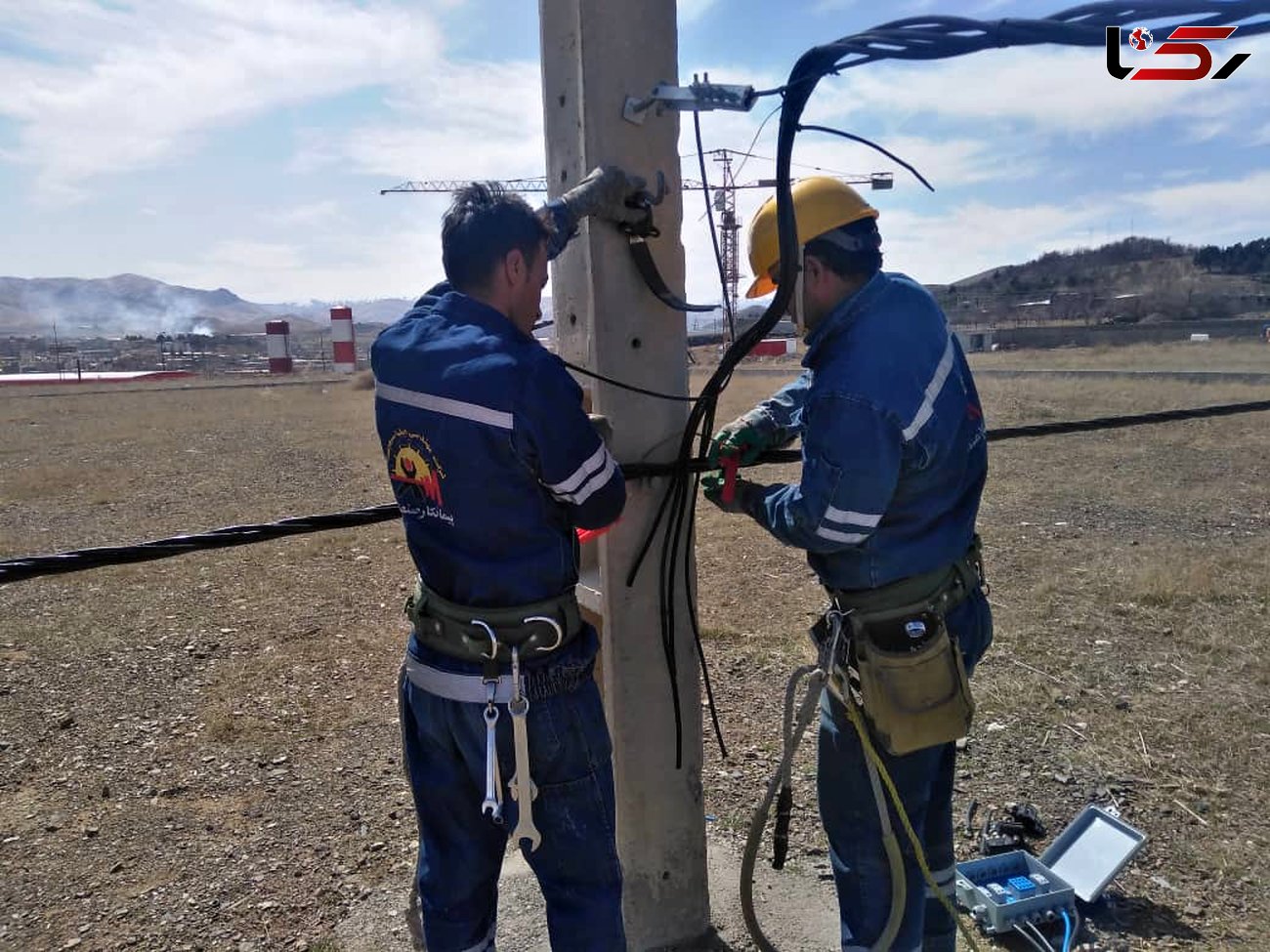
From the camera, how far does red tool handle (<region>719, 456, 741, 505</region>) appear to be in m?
2.59

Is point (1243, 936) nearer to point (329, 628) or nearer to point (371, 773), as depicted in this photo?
point (371, 773)

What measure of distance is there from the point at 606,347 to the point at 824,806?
1.37 m

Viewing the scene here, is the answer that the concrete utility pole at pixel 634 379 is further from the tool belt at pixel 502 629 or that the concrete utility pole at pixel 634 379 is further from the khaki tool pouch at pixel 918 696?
the khaki tool pouch at pixel 918 696

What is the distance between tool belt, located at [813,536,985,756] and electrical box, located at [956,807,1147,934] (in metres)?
1.09

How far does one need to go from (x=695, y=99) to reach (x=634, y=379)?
76 centimetres

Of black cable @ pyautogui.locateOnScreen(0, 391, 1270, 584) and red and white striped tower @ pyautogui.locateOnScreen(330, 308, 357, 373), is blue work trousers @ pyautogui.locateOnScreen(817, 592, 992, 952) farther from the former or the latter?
red and white striped tower @ pyautogui.locateOnScreen(330, 308, 357, 373)

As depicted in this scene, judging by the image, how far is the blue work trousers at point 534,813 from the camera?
2.15m

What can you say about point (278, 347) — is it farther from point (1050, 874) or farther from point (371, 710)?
point (1050, 874)

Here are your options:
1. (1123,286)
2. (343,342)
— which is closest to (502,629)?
(343,342)

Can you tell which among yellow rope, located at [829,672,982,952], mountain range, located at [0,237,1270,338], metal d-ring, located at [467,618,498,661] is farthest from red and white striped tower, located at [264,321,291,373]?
yellow rope, located at [829,672,982,952]

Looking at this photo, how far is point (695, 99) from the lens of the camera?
245 cm

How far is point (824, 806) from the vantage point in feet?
8.12

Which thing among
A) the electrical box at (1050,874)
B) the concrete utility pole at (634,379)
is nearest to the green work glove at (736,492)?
the concrete utility pole at (634,379)

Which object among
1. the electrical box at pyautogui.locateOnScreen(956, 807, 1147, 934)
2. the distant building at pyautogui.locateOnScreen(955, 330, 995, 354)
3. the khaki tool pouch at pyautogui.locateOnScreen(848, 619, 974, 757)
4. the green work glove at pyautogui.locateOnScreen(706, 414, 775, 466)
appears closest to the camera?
the khaki tool pouch at pyautogui.locateOnScreen(848, 619, 974, 757)
